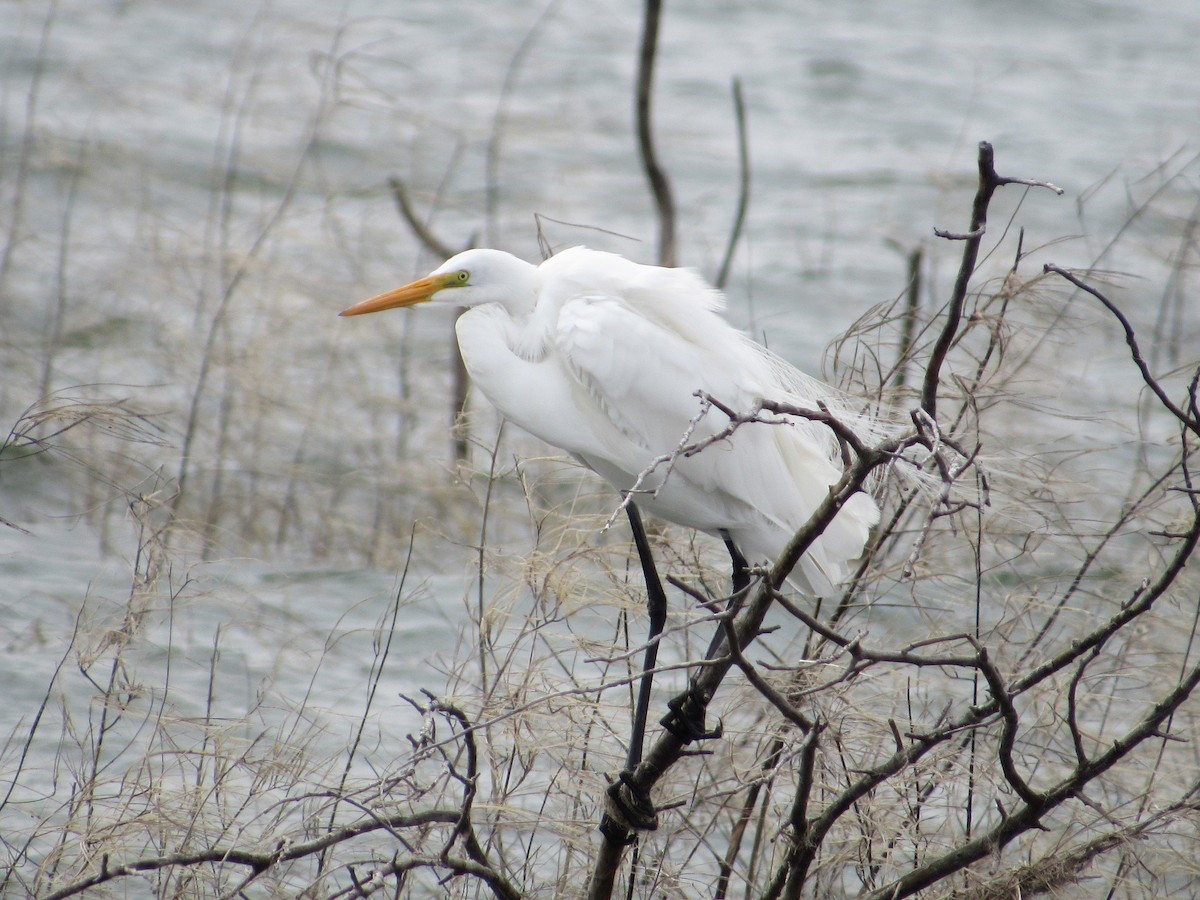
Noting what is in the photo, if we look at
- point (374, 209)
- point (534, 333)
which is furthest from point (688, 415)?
point (374, 209)

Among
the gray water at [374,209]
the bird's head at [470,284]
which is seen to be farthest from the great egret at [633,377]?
the gray water at [374,209]

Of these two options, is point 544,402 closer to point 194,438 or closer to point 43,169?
point 194,438

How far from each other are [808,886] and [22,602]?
2.37 meters

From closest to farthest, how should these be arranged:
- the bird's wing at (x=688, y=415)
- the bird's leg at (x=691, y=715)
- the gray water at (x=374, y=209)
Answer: the bird's leg at (x=691, y=715)
the bird's wing at (x=688, y=415)
the gray water at (x=374, y=209)

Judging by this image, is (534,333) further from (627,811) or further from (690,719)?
(627,811)

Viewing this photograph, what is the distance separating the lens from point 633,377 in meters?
2.45

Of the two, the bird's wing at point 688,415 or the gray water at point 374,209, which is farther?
the gray water at point 374,209

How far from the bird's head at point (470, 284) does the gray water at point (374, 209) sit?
44 centimetres

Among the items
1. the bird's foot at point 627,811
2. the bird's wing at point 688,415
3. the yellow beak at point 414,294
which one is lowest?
the bird's foot at point 627,811

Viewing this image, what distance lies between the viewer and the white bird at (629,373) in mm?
2449

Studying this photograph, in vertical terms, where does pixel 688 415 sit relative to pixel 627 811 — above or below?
above

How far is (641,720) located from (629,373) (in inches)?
24.3

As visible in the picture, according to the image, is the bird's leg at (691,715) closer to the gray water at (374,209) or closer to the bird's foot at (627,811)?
the bird's foot at (627,811)

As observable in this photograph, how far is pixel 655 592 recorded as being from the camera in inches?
105
